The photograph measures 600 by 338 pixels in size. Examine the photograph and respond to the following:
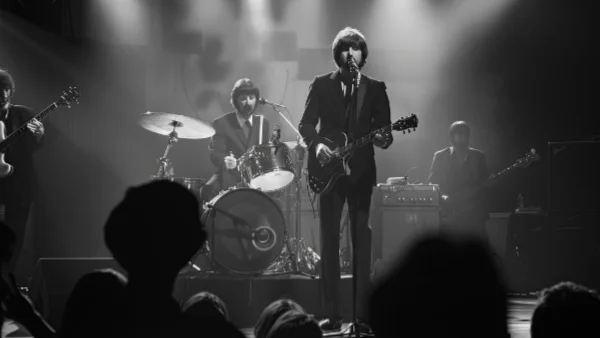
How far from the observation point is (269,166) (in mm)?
6348

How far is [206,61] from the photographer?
339 inches

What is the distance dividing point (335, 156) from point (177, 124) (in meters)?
2.96

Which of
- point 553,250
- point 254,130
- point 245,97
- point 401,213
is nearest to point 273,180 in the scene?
point 254,130

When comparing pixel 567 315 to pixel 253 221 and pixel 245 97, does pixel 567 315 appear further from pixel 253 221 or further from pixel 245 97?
pixel 245 97

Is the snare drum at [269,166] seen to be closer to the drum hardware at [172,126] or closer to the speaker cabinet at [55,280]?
the drum hardware at [172,126]

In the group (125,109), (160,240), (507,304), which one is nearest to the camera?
(507,304)

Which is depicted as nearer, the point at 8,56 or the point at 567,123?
the point at 8,56

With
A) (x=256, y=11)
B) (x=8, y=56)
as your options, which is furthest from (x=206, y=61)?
(x=8, y=56)

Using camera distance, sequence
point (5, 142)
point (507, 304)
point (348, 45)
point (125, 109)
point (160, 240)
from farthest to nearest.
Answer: point (125, 109), point (5, 142), point (348, 45), point (160, 240), point (507, 304)

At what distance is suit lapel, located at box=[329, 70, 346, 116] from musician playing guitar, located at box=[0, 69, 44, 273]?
10.9ft

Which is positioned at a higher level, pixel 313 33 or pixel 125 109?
pixel 313 33

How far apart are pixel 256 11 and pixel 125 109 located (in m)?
2.20

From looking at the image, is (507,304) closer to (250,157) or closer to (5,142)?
(250,157)

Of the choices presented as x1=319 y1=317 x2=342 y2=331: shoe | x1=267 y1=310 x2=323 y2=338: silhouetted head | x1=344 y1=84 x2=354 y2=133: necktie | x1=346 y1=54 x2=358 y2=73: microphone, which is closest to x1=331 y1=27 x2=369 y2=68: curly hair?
x1=346 y1=54 x2=358 y2=73: microphone
